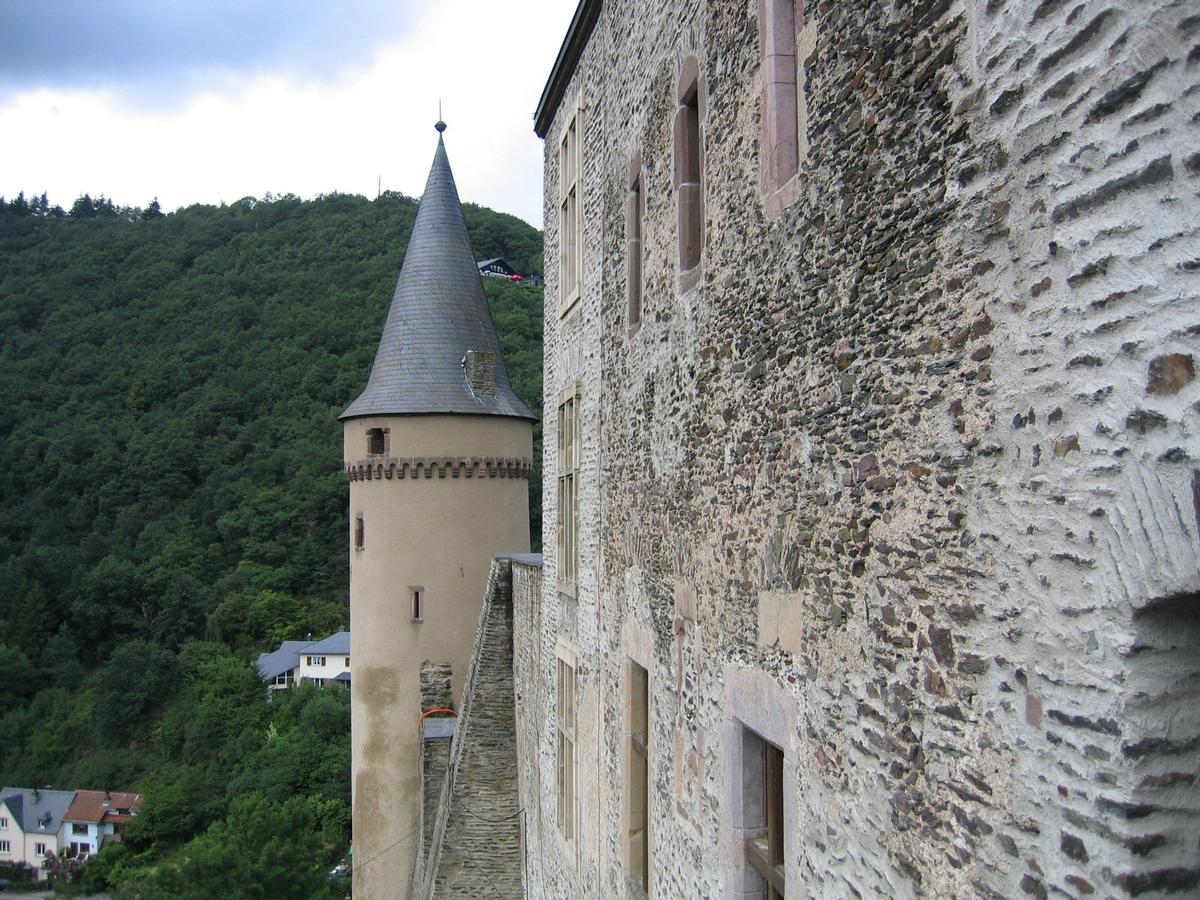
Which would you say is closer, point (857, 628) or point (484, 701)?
point (857, 628)

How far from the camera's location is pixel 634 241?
657 cm

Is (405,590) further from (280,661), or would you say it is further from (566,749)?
(280,661)

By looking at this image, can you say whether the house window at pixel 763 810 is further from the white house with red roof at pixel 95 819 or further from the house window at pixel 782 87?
the white house with red roof at pixel 95 819

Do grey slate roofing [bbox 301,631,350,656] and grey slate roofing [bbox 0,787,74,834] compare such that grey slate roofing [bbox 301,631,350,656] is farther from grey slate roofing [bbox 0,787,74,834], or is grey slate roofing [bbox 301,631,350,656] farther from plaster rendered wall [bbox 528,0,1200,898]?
plaster rendered wall [bbox 528,0,1200,898]

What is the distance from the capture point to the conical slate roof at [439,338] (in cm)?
1661

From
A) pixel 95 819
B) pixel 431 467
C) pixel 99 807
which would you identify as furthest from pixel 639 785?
pixel 99 807

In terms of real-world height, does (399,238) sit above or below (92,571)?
above

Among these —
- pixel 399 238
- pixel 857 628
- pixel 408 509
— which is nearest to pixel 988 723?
pixel 857 628

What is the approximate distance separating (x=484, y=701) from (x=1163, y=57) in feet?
38.9

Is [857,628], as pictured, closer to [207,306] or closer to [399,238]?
[399,238]

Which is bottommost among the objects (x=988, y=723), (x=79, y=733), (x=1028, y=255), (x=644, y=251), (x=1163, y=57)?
(x=79, y=733)

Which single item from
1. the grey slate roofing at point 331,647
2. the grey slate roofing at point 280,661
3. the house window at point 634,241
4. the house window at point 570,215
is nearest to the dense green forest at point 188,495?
the grey slate roofing at point 280,661

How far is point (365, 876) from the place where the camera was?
15.8m

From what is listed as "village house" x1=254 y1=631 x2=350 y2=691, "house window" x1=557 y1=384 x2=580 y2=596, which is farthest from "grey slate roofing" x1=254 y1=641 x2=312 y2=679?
"house window" x1=557 y1=384 x2=580 y2=596
